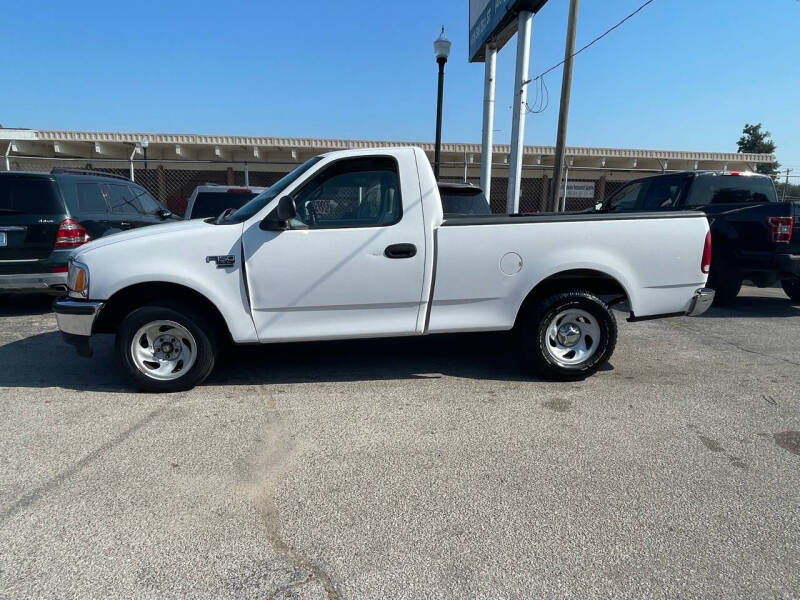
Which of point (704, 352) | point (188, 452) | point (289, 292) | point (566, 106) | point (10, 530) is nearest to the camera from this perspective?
point (10, 530)

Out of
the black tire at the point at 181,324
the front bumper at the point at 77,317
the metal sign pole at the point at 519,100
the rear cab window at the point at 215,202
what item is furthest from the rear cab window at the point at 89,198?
the metal sign pole at the point at 519,100

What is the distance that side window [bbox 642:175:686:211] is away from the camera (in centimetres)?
789

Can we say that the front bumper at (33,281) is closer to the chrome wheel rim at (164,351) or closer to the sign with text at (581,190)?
the chrome wheel rim at (164,351)

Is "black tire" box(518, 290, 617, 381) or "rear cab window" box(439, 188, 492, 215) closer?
"black tire" box(518, 290, 617, 381)

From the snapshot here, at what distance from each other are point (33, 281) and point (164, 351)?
3.38 meters

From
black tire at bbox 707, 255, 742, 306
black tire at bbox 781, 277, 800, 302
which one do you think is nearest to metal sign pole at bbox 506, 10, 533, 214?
black tire at bbox 707, 255, 742, 306

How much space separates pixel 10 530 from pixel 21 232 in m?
5.06

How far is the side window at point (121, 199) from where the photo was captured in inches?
283

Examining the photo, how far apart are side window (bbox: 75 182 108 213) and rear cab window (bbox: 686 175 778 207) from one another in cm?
861

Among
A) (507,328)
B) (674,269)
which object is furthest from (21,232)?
(674,269)

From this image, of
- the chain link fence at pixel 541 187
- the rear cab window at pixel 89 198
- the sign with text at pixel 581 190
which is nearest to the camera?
the rear cab window at pixel 89 198

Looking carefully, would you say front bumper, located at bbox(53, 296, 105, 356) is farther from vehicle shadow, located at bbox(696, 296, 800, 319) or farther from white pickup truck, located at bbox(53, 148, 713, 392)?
vehicle shadow, located at bbox(696, 296, 800, 319)

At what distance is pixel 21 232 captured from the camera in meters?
6.21

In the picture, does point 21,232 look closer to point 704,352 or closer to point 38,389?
point 38,389
